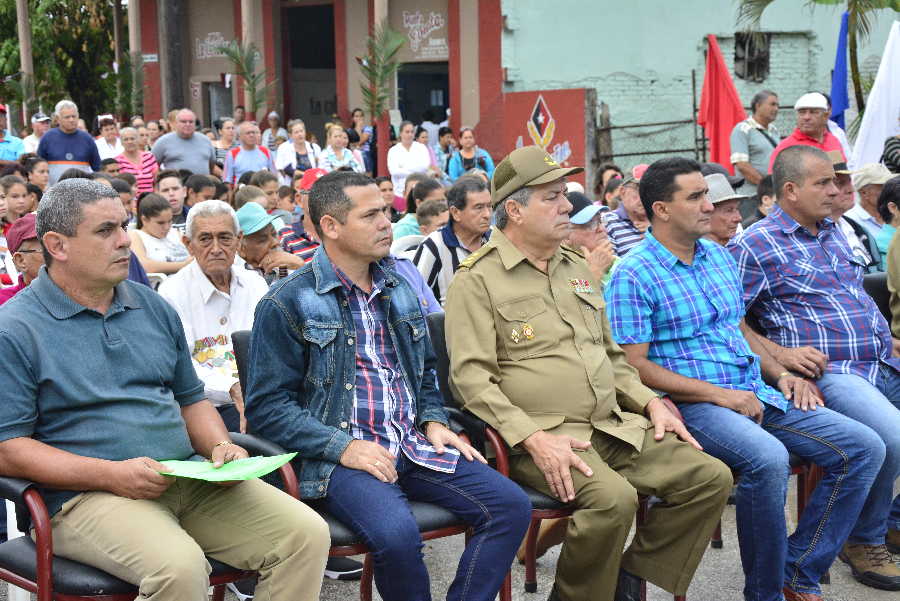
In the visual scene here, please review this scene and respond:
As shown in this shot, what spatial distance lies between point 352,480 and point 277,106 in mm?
18458

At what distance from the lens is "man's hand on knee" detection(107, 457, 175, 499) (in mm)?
2971

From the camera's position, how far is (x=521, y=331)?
3865 mm

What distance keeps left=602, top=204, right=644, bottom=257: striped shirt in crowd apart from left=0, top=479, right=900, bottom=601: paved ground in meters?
2.42

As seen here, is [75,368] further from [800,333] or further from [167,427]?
[800,333]

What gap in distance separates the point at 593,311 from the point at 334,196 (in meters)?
1.10

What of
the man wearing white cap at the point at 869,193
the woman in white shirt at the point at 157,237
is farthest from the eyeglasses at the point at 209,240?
the man wearing white cap at the point at 869,193

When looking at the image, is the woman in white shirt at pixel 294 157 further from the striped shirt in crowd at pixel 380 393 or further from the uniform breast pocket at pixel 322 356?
the uniform breast pocket at pixel 322 356

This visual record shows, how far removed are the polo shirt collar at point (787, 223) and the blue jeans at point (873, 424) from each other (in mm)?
670

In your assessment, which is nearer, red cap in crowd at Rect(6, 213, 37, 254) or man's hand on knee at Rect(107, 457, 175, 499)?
man's hand on knee at Rect(107, 457, 175, 499)

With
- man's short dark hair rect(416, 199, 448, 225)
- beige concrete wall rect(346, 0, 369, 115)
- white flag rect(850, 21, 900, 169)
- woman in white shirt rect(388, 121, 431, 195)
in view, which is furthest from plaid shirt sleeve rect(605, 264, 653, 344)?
beige concrete wall rect(346, 0, 369, 115)

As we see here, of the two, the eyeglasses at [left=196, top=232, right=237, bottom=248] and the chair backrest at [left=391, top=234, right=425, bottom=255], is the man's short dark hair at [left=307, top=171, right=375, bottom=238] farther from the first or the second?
the chair backrest at [left=391, top=234, right=425, bottom=255]

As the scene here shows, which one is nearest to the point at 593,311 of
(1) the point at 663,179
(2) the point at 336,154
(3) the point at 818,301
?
(1) the point at 663,179

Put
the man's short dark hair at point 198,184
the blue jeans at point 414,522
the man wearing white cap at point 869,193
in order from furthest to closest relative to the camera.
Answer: the man's short dark hair at point 198,184 < the man wearing white cap at point 869,193 < the blue jeans at point 414,522

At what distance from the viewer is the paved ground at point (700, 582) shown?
13.7ft
